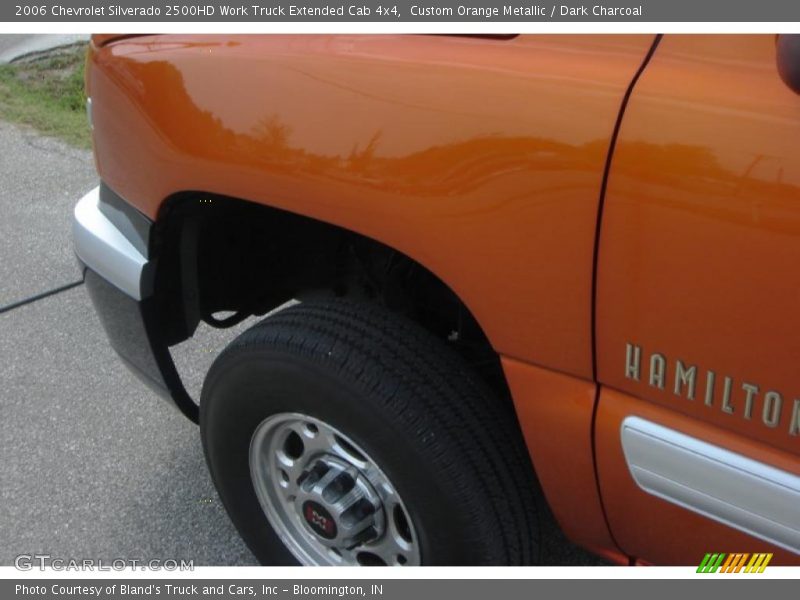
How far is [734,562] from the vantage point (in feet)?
5.18

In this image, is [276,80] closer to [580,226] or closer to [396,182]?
[396,182]

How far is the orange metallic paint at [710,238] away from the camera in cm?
128

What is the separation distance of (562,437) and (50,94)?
5.40 metres

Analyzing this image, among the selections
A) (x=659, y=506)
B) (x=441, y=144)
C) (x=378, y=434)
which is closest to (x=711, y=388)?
(x=659, y=506)

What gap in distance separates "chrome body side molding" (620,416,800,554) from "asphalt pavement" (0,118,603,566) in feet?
3.32

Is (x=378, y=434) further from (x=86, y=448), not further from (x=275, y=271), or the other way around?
(x=86, y=448)

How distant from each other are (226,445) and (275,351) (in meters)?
0.37

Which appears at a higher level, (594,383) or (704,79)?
(704,79)

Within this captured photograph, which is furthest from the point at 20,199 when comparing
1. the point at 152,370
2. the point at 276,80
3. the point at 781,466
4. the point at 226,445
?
the point at 781,466

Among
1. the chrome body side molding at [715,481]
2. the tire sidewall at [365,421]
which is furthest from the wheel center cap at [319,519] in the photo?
the chrome body side molding at [715,481]

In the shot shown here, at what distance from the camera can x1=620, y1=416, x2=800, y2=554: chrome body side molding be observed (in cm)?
139

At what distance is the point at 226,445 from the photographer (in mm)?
2178

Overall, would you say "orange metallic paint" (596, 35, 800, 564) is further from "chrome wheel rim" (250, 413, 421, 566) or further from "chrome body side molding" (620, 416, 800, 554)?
"chrome wheel rim" (250, 413, 421, 566)

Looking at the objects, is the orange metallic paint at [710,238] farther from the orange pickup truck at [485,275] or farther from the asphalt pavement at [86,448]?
the asphalt pavement at [86,448]
